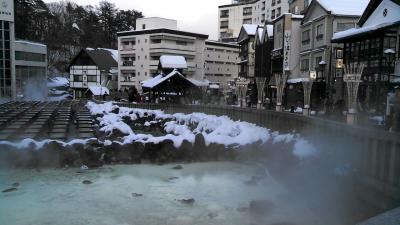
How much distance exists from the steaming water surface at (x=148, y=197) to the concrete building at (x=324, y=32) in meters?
13.9

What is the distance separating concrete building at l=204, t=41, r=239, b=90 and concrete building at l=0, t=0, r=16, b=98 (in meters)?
32.0

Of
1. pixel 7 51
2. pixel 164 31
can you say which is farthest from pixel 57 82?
pixel 7 51

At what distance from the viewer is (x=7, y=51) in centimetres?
4850

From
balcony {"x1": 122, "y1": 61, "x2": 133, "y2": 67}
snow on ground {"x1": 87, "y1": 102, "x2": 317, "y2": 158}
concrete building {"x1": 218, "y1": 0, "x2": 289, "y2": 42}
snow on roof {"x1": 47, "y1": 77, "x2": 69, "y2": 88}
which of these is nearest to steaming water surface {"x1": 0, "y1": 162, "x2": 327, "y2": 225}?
snow on ground {"x1": 87, "y1": 102, "x2": 317, "y2": 158}

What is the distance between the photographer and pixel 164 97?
37281 mm

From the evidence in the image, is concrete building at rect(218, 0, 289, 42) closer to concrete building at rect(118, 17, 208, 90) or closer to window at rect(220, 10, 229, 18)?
window at rect(220, 10, 229, 18)

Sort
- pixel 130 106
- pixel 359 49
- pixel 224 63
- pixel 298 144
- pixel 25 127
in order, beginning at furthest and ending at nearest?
pixel 224 63, pixel 130 106, pixel 359 49, pixel 25 127, pixel 298 144

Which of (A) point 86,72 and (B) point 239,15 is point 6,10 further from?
(B) point 239,15

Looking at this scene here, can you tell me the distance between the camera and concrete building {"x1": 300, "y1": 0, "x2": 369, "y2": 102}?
28.3 meters

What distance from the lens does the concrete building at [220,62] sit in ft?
239

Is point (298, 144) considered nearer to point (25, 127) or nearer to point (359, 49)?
point (359, 49)

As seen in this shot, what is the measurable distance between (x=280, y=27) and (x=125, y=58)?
115 ft

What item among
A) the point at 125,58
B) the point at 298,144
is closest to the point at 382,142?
the point at 298,144

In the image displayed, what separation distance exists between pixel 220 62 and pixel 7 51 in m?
37.6
